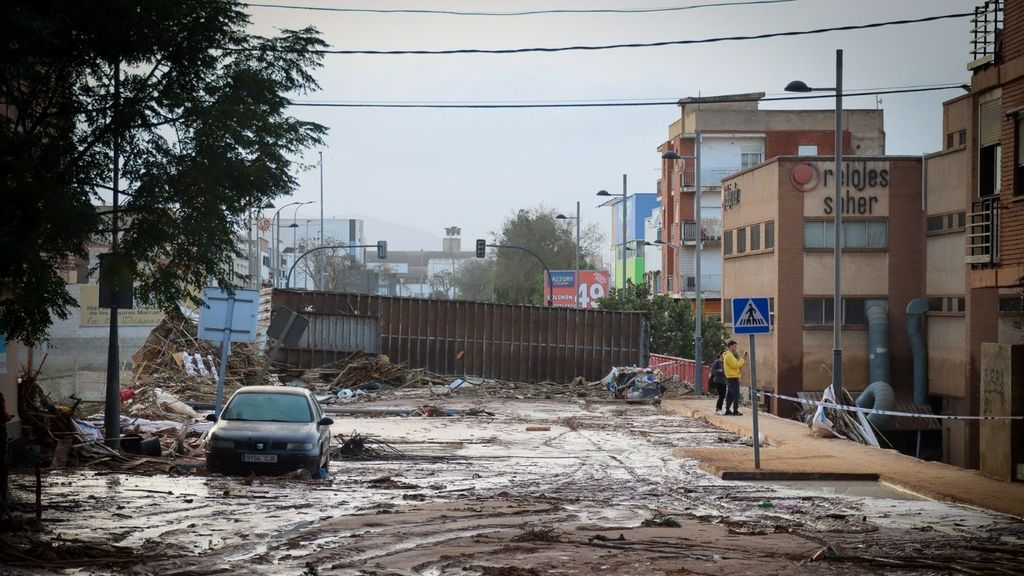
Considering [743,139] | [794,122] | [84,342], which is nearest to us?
[84,342]

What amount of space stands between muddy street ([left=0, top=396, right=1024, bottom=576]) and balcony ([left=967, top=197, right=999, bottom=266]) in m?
6.29

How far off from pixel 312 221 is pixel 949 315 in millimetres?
135886

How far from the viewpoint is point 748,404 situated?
4309 cm

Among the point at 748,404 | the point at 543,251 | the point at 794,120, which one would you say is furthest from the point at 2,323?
the point at 543,251

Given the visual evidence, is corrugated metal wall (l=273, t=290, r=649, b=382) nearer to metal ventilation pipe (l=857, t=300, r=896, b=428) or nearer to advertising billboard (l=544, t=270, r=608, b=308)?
metal ventilation pipe (l=857, t=300, r=896, b=428)

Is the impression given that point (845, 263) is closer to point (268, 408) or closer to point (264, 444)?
point (268, 408)

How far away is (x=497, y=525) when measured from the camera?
41.8 ft

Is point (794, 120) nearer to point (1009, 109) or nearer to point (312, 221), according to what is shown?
point (1009, 109)

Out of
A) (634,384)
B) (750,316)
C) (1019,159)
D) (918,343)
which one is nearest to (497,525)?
(750,316)

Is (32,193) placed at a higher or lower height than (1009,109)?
lower

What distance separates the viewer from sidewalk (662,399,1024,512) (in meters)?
16.2

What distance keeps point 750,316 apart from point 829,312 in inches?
1153

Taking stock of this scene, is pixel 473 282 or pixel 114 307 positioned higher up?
pixel 473 282

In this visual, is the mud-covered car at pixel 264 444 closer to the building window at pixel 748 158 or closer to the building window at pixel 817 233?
the building window at pixel 817 233
